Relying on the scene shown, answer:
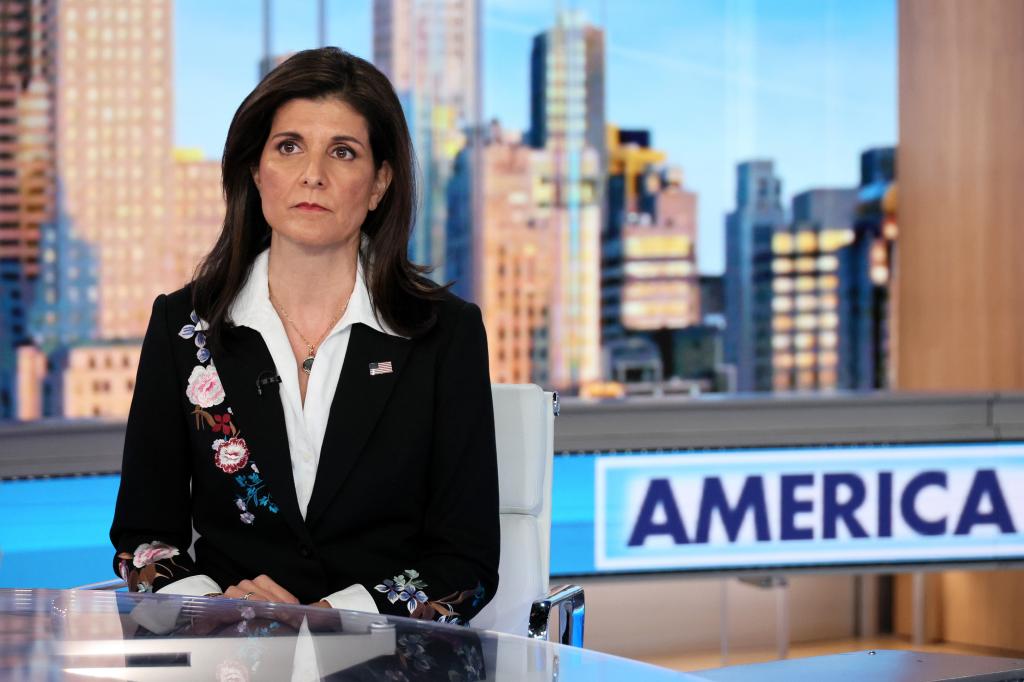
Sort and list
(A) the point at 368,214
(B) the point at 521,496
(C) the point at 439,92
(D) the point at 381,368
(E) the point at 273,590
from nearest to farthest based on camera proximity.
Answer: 1. (E) the point at 273,590
2. (D) the point at 381,368
3. (A) the point at 368,214
4. (B) the point at 521,496
5. (C) the point at 439,92

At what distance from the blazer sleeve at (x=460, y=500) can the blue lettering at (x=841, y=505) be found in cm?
152

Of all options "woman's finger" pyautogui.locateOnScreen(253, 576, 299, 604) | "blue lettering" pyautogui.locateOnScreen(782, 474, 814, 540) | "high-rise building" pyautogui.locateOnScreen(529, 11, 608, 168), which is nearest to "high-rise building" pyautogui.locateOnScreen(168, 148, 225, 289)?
"high-rise building" pyautogui.locateOnScreen(529, 11, 608, 168)

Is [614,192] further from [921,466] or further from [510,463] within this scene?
[510,463]

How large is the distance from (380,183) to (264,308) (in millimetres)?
234

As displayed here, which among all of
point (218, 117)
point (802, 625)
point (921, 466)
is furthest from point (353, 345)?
point (218, 117)

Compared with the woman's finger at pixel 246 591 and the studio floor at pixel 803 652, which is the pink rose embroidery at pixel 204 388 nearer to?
the woman's finger at pixel 246 591

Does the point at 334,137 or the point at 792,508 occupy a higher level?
the point at 334,137

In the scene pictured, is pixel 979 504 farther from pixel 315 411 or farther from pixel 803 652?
pixel 315 411

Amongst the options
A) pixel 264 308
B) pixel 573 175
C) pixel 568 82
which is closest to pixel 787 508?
pixel 264 308

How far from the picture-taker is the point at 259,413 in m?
1.56

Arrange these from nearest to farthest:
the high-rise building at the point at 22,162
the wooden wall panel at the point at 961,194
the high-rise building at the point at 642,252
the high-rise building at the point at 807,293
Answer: the wooden wall panel at the point at 961,194 < the high-rise building at the point at 22,162 < the high-rise building at the point at 642,252 < the high-rise building at the point at 807,293

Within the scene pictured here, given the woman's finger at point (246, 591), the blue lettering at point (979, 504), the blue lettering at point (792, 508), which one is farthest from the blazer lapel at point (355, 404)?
the blue lettering at point (979, 504)

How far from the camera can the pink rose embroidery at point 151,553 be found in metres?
1.53

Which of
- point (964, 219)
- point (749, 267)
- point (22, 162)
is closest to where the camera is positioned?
point (964, 219)
